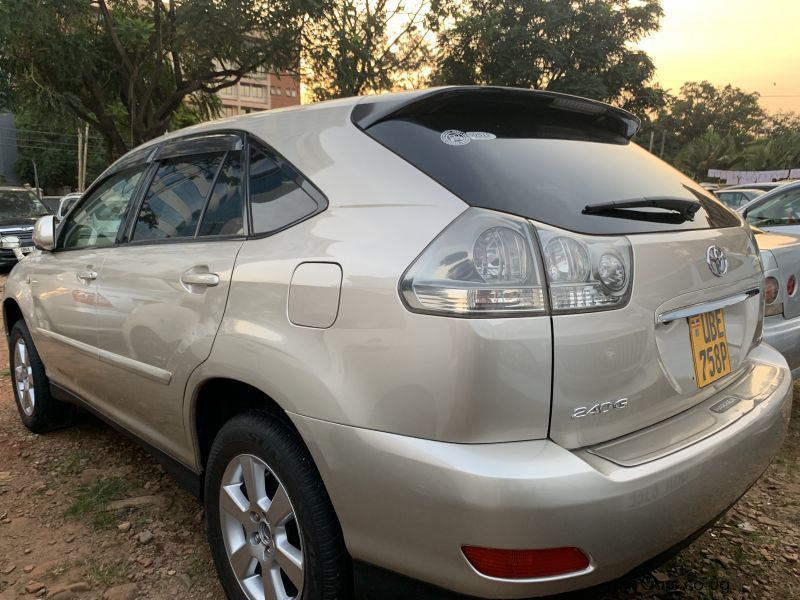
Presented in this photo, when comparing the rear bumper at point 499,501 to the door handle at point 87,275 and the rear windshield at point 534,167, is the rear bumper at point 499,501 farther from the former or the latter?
the door handle at point 87,275

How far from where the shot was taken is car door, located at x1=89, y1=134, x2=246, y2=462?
78.3 inches

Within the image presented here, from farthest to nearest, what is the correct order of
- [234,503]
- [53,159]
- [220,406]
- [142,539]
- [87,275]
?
[53,159], [87,275], [142,539], [220,406], [234,503]

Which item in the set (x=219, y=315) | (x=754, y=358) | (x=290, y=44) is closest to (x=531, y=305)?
(x=219, y=315)

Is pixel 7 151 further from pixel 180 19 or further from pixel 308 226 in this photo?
pixel 308 226

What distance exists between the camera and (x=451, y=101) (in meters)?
1.79

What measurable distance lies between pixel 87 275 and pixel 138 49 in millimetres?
12953

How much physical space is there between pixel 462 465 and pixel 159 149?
2.06 m

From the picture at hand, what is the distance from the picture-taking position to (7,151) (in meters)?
58.0

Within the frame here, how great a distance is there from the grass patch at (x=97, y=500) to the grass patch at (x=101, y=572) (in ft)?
0.88

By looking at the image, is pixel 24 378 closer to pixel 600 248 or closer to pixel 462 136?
pixel 462 136

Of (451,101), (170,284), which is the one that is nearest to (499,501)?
(451,101)

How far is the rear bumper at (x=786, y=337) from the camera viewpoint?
298cm

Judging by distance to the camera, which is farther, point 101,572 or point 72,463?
point 72,463

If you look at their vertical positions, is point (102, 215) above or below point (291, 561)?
above
